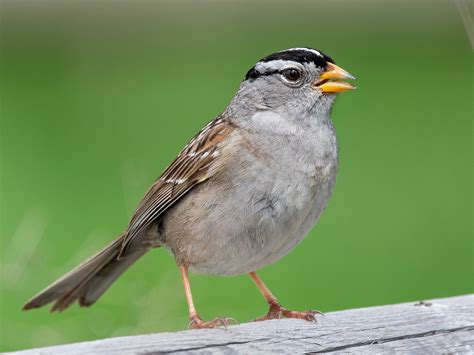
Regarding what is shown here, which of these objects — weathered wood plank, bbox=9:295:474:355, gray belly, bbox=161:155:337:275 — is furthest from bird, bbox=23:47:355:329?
weathered wood plank, bbox=9:295:474:355

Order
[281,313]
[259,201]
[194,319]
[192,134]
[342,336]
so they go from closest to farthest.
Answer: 1. [342,336]
2. [259,201]
3. [194,319]
4. [281,313]
5. [192,134]

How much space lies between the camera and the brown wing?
344cm

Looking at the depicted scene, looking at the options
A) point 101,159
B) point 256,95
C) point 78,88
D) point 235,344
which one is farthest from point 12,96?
point 235,344

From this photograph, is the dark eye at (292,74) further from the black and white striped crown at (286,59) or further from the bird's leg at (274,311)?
the bird's leg at (274,311)

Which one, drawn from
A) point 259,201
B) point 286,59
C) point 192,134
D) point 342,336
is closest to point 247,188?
point 259,201

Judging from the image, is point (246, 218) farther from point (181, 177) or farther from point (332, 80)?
point (332, 80)

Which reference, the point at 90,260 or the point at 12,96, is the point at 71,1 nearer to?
the point at 12,96

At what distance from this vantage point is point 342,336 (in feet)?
8.73

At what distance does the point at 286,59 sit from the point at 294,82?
77 millimetres

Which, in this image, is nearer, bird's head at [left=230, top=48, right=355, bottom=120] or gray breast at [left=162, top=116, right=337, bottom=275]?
gray breast at [left=162, top=116, right=337, bottom=275]

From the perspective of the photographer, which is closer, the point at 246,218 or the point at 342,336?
the point at 342,336

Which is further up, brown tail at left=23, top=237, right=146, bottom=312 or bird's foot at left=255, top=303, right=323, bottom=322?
brown tail at left=23, top=237, right=146, bottom=312

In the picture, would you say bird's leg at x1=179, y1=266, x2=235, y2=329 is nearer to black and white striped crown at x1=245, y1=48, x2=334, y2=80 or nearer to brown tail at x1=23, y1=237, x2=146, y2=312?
brown tail at x1=23, y1=237, x2=146, y2=312

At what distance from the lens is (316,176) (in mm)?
3268
